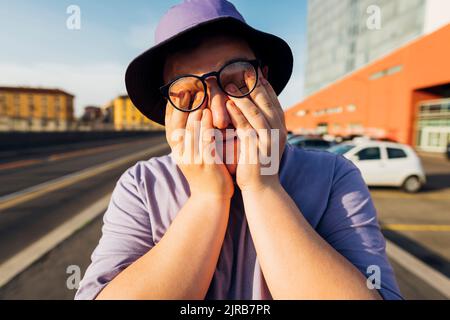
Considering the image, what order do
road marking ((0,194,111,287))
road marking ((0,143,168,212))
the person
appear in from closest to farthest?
the person → road marking ((0,194,111,287)) → road marking ((0,143,168,212))

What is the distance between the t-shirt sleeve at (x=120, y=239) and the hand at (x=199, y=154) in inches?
11.3

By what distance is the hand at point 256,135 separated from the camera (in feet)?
2.77

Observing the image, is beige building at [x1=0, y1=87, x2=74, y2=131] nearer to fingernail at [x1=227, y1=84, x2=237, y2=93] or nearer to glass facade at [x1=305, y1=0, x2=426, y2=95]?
glass facade at [x1=305, y1=0, x2=426, y2=95]

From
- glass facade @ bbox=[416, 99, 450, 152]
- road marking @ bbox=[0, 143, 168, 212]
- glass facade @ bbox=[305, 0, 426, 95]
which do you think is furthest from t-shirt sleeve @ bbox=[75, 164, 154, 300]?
glass facade @ bbox=[416, 99, 450, 152]

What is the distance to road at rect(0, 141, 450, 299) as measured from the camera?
2658mm

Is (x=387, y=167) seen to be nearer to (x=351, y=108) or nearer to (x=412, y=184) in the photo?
(x=412, y=184)

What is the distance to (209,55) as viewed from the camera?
968mm

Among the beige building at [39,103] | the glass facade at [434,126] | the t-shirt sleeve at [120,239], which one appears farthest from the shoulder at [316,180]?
the beige building at [39,103]

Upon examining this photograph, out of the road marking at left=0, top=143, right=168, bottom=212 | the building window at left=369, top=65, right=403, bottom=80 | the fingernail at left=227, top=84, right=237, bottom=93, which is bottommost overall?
the road marking at left=0, top=143, right=168, bottom=212

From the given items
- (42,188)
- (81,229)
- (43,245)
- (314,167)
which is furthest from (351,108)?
(314,167)

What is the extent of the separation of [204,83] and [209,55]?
0.44ft

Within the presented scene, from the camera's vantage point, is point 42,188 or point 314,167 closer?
point 314,167

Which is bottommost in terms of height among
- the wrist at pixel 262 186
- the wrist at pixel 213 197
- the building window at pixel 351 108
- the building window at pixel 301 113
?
the wrist at pixel 213 197

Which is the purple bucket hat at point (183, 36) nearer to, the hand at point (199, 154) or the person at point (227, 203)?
the person at point (227, 203)
